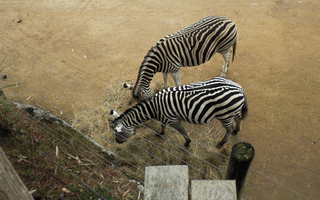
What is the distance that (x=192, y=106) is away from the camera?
3836 millimetres

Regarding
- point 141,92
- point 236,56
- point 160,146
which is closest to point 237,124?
point 160,146

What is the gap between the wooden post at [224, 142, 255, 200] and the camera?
2094 mm

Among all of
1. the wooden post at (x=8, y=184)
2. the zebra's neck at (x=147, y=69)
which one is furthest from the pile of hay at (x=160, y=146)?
the wooden post at (x=8, y=184)

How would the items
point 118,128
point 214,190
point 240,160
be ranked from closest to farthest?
point 214,190
point 240,160
point 118,128

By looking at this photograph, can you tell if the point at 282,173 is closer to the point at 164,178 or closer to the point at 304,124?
the point at 304,124

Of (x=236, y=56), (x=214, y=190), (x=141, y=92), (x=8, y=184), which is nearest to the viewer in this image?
(x=8, y=184)

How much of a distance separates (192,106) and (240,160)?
71.5 inches

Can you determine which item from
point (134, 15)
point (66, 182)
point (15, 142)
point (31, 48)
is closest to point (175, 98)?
point (66, 182)

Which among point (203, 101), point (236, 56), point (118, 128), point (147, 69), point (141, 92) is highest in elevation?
point (147, 69)

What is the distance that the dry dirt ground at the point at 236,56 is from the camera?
4395mm

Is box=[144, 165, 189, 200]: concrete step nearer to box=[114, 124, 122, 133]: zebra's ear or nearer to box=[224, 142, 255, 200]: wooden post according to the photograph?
box=[224, 142, 255, 200]: wooden post

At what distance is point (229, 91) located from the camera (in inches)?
148

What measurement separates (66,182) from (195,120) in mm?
2353

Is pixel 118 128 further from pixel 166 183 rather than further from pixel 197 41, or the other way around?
pixel 197 41
